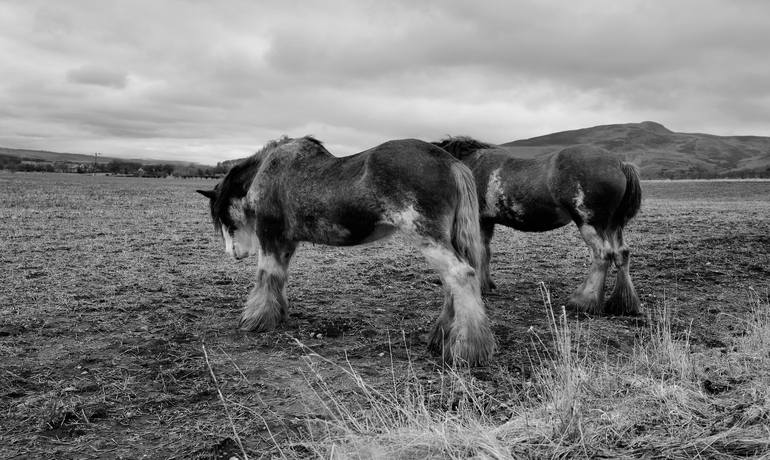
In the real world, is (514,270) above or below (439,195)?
below

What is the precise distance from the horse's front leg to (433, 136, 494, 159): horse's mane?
3524 mm

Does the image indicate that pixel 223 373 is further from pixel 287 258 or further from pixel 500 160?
pixel 500 160

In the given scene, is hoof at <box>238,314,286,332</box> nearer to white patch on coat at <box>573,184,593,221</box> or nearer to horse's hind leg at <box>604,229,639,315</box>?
white patch on coat at <box>573,184,593,221</box>

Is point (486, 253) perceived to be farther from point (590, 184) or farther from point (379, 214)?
point (379, 214)

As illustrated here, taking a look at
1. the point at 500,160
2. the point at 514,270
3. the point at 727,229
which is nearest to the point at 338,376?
the point at 500,160

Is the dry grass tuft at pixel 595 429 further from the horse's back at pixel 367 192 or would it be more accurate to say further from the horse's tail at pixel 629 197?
Result: the horse's tail at pixel 629 197

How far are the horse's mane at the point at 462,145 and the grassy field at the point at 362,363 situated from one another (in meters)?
2.35

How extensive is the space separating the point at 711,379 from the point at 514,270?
5.97 meters

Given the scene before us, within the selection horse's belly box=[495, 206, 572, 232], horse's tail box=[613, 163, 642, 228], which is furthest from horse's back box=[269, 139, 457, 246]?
horse's tail box=[613, 163, 642, 228]

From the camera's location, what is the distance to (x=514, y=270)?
9.93 meters

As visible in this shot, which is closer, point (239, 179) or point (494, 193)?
point (239, 179)

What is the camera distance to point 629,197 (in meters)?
7.11

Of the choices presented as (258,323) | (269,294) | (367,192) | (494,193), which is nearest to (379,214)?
(367,192)

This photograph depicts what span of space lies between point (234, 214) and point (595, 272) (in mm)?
5220
